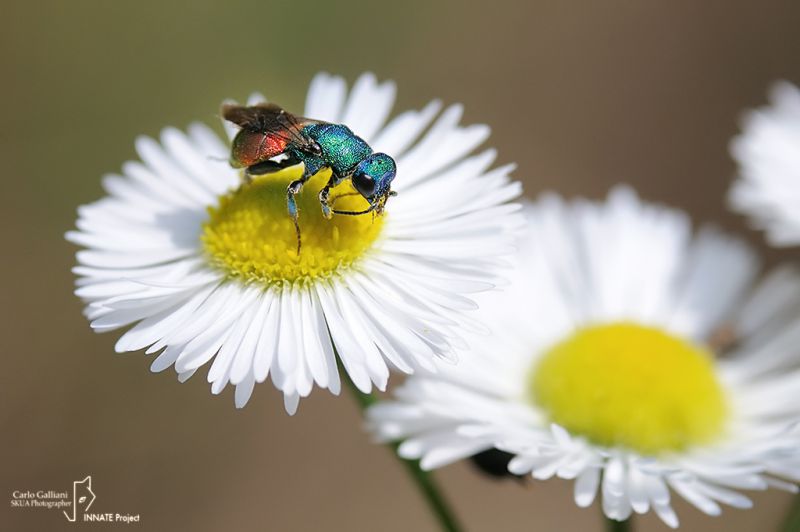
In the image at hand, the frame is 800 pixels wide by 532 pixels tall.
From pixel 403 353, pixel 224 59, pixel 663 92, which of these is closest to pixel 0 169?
pixel 224 59

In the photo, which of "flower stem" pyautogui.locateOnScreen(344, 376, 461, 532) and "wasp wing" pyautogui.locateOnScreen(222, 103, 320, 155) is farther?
"wasp wing" pyautogui.locateOnScreen(222, 103, 320, 155)

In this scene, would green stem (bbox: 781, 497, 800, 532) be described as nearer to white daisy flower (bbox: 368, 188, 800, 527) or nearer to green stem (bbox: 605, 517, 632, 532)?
white daisy flower (bbox: 368, 188, 800, 527)

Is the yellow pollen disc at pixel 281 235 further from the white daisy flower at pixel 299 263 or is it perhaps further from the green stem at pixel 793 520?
the green stem at pixel 793 520

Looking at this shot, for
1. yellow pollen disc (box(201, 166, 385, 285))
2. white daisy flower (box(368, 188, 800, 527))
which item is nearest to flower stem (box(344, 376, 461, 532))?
white daisy flower (box(368, 188, 800, 527))

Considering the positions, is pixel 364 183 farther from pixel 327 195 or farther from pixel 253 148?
pixel 253 148

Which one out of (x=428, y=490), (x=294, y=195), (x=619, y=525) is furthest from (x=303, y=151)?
(x=619, y=525)

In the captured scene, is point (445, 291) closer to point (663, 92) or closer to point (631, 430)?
point (631, 430)

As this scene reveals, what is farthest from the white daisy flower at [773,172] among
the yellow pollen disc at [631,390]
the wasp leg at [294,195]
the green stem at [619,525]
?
the wasp leg at [294,195]
